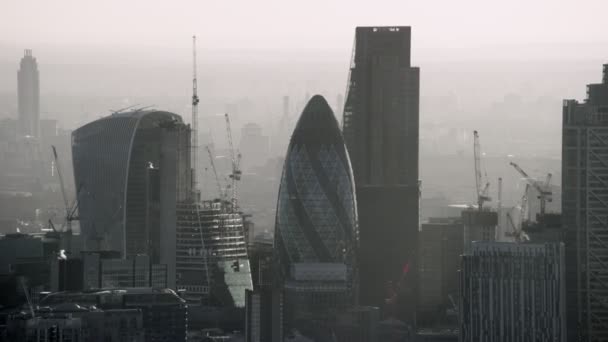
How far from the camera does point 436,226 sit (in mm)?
68062

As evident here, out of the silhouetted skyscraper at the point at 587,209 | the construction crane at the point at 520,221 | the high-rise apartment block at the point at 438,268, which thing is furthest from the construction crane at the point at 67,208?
the silhouetted skyscraper at the point at 587,209

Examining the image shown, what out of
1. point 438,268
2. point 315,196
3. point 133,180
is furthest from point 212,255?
point 438,268

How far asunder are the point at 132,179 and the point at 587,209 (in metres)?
15.0

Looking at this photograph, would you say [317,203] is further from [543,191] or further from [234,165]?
[234,165]

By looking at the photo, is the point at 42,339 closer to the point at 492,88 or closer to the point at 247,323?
the point at 247,323

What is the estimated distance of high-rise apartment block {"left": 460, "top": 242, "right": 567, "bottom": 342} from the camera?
185ft

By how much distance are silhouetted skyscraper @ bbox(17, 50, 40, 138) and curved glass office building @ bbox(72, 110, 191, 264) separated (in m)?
1.38

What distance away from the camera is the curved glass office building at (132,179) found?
67.2 metres

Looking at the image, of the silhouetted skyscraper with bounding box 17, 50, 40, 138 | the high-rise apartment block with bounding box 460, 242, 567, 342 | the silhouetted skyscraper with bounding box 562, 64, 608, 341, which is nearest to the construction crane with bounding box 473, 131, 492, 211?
the silhouetted skyscraper with bounding box 562, 64, 608, 341

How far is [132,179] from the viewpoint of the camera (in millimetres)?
69062

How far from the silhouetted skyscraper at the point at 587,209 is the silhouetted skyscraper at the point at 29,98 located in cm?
1621

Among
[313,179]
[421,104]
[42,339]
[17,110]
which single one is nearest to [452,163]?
[421,104]

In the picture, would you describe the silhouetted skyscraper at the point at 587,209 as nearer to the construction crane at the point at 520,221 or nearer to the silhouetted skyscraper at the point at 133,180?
the construction crane at the point at 520,221

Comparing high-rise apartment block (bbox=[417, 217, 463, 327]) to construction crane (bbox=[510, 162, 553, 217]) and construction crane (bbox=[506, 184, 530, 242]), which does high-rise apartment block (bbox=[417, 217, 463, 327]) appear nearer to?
construction crane (bbox=[506, 184, 530, 242])
